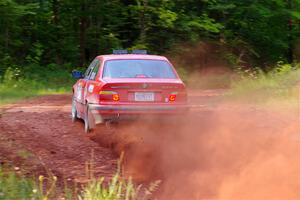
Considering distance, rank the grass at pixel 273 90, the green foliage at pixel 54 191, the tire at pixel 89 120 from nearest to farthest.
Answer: the green foliage at pixel 54 191, the tire at pixel 89 120, the grass at pixel 273 90

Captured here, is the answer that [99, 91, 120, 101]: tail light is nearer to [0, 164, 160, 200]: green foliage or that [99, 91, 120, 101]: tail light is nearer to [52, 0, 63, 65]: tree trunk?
[0, 164, 160, 200]: green foliage

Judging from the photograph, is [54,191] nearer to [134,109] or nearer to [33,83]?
[134,109]

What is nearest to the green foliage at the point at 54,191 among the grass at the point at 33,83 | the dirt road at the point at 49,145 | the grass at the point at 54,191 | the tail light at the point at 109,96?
the grass at the point at 54,191

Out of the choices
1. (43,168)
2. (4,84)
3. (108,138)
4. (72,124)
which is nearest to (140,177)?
(43,168)

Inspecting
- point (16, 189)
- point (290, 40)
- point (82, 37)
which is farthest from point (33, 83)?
point (16, 189)

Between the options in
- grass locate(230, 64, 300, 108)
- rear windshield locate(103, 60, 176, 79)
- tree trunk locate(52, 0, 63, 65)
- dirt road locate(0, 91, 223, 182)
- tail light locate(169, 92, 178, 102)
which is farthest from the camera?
tree trunk locate(52, 0, 63, 65)

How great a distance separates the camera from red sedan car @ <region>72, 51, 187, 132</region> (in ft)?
33.4

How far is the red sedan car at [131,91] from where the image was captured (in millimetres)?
10195

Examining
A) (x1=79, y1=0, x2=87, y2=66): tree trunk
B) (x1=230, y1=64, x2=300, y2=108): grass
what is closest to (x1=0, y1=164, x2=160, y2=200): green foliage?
(x1=230, y1=64, x2=300, y2=108): grass

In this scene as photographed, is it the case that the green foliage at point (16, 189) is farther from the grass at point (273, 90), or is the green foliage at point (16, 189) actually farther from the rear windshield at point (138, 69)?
the grass at point (273, 90)

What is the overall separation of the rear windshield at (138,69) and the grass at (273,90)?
4.88 metres

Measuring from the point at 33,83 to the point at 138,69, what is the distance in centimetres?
1377

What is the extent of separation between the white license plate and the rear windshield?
0.47 m

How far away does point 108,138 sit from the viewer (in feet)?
33.7
